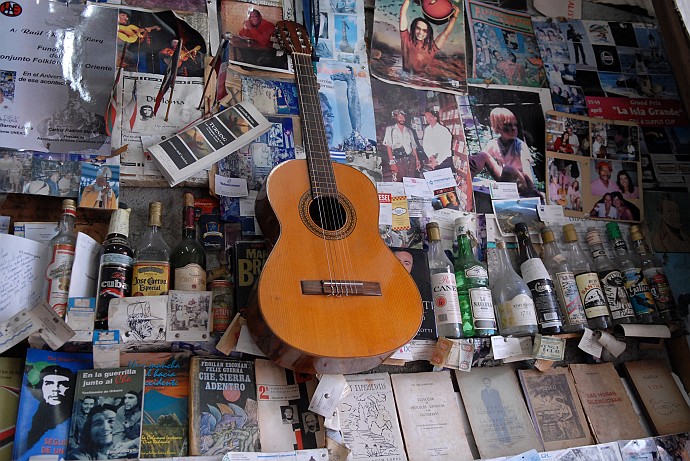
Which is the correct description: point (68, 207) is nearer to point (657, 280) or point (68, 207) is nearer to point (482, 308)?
point (482, 308)

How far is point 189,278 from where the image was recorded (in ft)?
5.57

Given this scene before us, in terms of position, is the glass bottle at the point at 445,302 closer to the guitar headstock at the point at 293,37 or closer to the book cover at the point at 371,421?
the book cover at the point at 371,421

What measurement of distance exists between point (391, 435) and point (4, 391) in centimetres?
99

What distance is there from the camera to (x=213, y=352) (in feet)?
5.53

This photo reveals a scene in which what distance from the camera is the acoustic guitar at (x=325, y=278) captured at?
4.89ft

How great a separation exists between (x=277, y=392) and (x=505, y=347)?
0.68 m

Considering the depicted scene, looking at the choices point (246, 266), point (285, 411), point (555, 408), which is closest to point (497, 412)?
point (555, 408)

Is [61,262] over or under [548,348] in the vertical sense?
over

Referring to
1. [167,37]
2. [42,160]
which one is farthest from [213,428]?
[167,37]

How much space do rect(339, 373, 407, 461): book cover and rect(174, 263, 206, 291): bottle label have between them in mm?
499

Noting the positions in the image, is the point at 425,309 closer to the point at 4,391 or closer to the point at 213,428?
the point at 213,428

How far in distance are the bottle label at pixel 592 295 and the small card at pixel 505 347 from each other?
302 mm

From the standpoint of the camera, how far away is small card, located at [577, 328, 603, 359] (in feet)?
6.34

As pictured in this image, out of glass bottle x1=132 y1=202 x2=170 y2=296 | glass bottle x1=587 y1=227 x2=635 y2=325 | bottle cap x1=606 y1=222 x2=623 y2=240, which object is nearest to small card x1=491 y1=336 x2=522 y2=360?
glass bottle x1=587 y1=227 x2=635 y2=325
